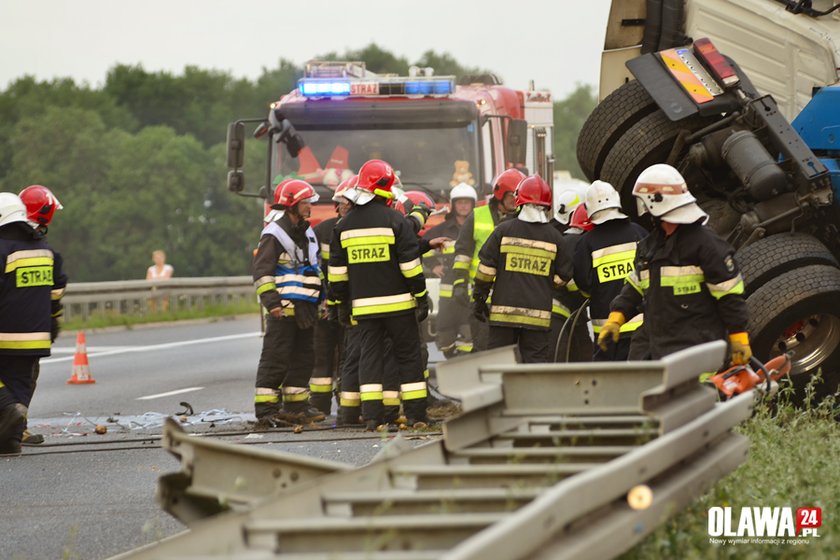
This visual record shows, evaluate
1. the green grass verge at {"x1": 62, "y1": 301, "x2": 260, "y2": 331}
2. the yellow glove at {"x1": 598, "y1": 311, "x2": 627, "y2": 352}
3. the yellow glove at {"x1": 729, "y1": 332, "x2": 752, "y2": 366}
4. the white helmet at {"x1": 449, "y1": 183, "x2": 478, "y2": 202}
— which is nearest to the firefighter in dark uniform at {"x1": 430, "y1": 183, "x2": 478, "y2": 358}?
the white helmet at {"x1": 449, "y1": 183, "x2": 478, "y2": 202}

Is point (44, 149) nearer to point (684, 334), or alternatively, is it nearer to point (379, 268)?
point (379, 268)

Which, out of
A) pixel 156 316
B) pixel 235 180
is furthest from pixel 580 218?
pixel 156 316

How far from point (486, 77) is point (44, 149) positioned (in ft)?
128

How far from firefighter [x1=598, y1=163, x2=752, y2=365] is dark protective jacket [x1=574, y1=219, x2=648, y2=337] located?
6.01 ft

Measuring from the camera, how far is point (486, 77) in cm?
1697

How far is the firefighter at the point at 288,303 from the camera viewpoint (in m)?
11.2

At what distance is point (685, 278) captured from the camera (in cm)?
764

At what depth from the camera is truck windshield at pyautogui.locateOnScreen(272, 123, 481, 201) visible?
1452 cm

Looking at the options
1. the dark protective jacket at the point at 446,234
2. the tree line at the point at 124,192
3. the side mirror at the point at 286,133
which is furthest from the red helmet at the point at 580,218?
the tree line at the point at 124,192

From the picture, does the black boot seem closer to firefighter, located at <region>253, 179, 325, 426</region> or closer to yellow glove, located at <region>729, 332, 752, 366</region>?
firefighter, located at <region>253, 179, 325, 426</region>

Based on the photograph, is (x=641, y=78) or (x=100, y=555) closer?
(x=100, y=555)

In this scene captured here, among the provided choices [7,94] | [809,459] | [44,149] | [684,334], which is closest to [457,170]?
[684,334]

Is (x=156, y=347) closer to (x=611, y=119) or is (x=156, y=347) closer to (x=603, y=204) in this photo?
(x=611, y=119)

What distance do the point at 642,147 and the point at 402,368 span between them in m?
2.33
